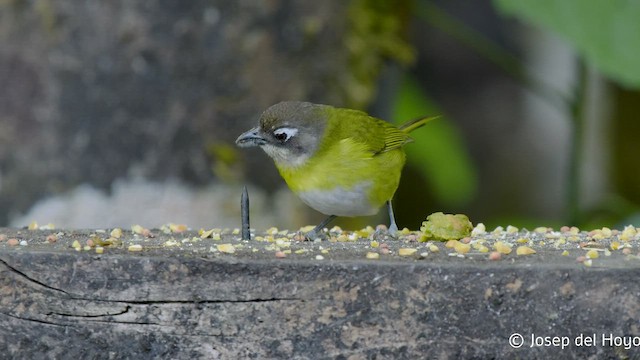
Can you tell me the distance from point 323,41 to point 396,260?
2559 millimetres

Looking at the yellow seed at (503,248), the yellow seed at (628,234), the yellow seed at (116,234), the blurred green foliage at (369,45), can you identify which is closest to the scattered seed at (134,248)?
the yellow seed at (116,234)

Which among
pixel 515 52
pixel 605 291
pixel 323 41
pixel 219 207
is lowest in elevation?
pixel 605 291

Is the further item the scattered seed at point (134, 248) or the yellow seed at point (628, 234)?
the yellow seed at point (628, 234)

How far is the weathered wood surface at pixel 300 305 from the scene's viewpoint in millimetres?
2734

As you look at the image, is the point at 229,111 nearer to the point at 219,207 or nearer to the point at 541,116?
the point at 219,207

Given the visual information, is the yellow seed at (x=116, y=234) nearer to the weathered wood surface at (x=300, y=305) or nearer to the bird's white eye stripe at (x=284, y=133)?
the weathered wood surface at (x=300, y=305)

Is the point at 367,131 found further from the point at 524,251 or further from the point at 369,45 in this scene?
the point at 524,251

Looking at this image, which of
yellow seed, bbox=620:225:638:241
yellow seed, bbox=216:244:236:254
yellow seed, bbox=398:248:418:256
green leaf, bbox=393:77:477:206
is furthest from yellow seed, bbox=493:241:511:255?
green leaf, bbox=393:77:477:206

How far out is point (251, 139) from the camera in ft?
13.1

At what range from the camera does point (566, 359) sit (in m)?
2.74

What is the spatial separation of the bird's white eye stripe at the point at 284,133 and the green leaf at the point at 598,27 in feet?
4.16

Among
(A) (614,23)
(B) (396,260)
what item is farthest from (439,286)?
(A) (614,23)

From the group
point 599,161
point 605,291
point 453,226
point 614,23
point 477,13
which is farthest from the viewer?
point 477,13

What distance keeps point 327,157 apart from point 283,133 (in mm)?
222
